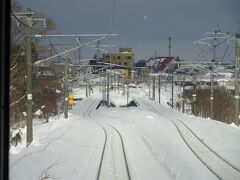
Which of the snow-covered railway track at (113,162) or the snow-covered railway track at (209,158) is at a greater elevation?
the snow-covered railway track at (113,162)

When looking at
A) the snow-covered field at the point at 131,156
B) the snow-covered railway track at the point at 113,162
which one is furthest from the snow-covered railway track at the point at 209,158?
the snow-covered railway track at the point at 113,162

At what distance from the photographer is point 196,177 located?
1830cm

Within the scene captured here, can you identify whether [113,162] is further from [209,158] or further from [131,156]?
[209,158]

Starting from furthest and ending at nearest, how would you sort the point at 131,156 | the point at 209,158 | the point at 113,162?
the point at 209,158, the point at 131,156, the point at 113,162

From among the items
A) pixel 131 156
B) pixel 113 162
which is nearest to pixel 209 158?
pixel 131 156

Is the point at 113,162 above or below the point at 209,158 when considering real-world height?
above

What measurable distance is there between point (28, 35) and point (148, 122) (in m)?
22.5

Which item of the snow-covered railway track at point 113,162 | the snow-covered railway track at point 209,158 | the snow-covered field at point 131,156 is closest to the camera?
the snow-covered field at point 131,156

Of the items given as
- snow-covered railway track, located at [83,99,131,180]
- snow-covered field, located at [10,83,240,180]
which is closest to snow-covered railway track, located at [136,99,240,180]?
snow-covered field, located at [10,83,240,180]

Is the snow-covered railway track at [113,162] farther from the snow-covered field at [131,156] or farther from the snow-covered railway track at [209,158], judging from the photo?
the snow-covered railway track at [209,158]

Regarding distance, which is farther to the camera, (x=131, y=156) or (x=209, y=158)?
(x=209, y=158)

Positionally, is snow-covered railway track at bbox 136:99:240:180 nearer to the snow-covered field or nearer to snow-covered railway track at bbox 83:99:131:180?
the snow-covered field

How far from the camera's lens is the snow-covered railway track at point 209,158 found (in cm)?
1861

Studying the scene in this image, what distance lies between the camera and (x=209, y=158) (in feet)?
75.8
